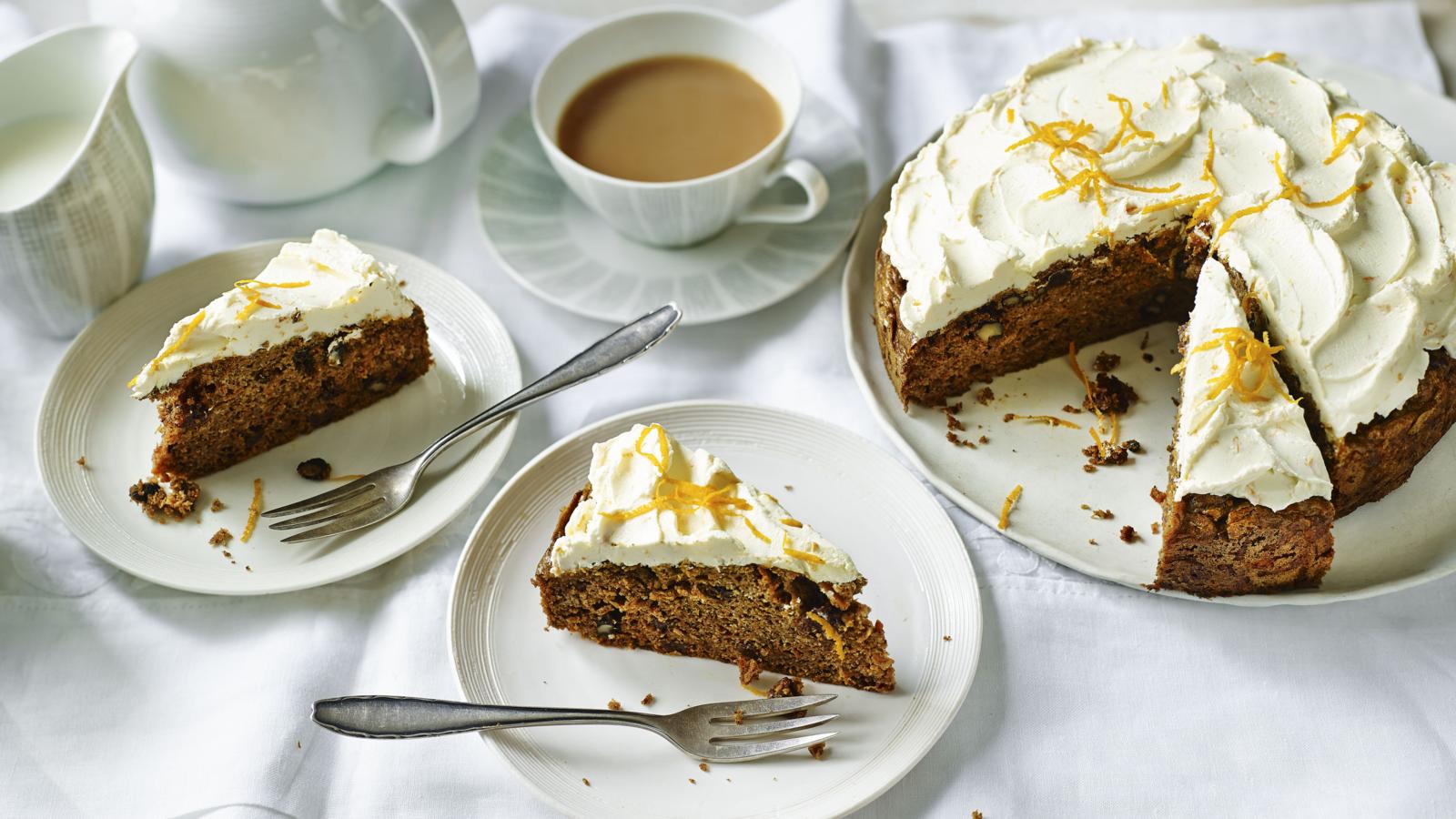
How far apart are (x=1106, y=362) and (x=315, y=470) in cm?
220

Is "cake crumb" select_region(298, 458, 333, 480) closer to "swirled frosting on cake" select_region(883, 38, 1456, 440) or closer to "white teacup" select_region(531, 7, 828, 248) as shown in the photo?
"white teacup" select_region(531, 7, 828, 248)

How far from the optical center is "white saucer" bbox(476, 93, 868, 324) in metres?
3.63

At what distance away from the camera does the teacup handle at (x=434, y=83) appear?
3535 millimetres

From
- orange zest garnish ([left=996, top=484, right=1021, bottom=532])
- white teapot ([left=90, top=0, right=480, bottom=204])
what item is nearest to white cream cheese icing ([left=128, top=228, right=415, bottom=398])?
white teapot ([left=90, top=0, right=480, bottom=204])

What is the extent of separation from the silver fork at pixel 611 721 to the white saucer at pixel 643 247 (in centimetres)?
125

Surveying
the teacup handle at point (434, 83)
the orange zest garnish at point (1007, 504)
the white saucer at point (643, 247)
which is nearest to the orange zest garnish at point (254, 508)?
the white saucer at point (643, 247)

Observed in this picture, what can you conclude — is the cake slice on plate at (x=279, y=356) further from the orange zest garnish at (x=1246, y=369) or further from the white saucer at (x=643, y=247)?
the orange zest garnish at (x=1246, y=369)

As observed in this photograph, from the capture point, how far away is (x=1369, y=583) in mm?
2869

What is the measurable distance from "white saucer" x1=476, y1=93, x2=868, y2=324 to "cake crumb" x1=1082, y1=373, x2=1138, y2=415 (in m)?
0.87

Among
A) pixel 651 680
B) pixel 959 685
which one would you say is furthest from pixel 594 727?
pixel 959 685

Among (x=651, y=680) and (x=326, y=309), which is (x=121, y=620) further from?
(x=651, y=680)

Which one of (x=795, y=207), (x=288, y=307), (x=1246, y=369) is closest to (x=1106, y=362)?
(x=1246, y=369)

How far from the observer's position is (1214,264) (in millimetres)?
3129

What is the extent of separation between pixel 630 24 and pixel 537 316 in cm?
101
